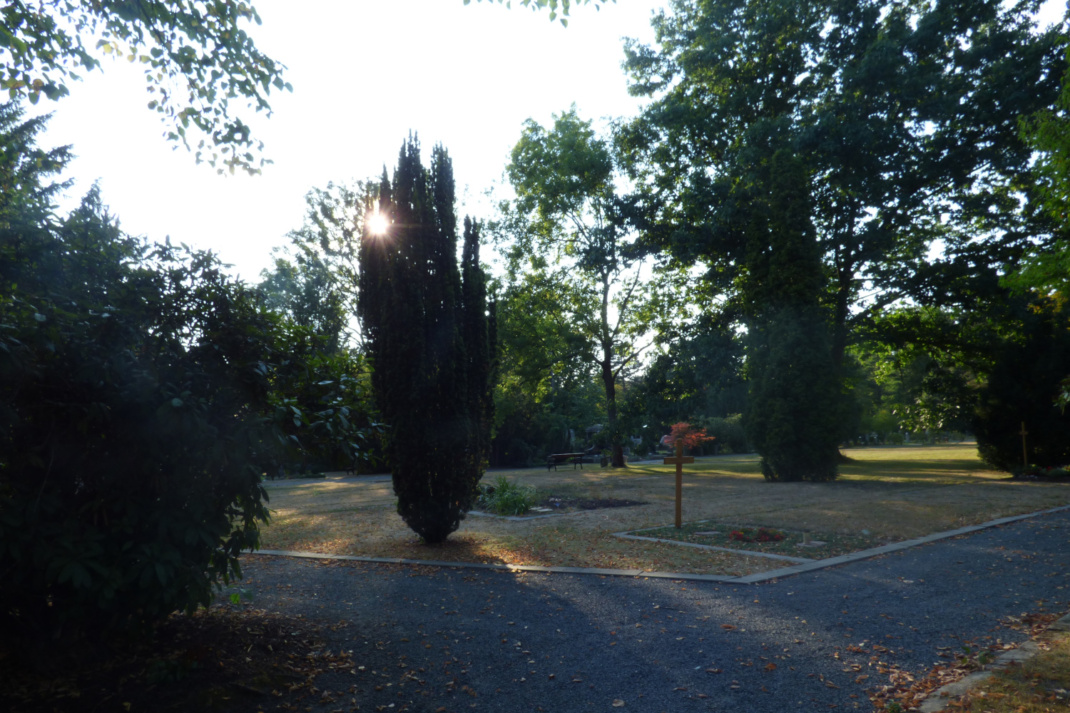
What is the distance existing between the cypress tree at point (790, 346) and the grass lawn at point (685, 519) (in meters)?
1.04

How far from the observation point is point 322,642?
4.94 meters

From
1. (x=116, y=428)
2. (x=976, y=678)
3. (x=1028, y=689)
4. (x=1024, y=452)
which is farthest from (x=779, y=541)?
(x=1024, y=452)

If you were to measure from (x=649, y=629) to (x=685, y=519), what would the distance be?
668cm

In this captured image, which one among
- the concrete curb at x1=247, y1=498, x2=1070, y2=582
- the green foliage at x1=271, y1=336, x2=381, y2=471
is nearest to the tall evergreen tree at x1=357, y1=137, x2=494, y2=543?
the concrete curb at x1=247, y1=498, x2=1070, y2=582

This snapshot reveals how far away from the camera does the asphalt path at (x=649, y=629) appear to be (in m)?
3.95

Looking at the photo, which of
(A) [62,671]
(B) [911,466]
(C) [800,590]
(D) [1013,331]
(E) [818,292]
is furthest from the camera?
(B) [911,466]

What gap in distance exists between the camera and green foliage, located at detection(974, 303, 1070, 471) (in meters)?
18.5

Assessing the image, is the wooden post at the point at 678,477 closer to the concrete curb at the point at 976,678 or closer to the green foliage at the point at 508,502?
the green foliage at the point at 508,502

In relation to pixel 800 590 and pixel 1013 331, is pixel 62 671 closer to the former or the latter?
pixel 800 590

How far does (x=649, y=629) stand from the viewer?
16.8ft

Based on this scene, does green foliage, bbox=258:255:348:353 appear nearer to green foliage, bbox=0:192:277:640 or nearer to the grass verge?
green foliage, bbox=0:192:277:640

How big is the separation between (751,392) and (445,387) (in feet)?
42.3

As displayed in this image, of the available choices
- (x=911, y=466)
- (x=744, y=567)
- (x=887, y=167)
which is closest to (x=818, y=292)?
(x=887, y=167)

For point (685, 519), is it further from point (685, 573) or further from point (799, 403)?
point (799, 403)
